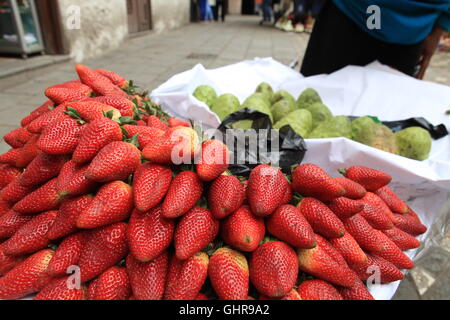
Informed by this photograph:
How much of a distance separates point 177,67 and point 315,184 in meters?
5.40

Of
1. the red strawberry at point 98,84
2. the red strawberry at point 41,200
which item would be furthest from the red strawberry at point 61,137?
the red strawberry at point 98,84

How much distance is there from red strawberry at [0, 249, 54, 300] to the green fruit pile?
1.36 m

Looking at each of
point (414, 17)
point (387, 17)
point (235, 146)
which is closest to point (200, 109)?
point (235, 146)

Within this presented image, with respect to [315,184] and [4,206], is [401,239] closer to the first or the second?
[315,184]

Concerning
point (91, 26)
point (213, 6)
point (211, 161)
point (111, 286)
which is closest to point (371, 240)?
point (211, 161)

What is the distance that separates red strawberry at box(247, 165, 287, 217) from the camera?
3.15ft

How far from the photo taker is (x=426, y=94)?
2439 mm

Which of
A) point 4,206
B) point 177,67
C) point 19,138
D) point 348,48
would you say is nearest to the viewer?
point 4,206

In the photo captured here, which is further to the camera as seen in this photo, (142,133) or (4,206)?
(4,206)

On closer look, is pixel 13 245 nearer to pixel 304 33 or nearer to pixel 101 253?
pixel 101 253

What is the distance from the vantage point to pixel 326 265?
37.8 inches

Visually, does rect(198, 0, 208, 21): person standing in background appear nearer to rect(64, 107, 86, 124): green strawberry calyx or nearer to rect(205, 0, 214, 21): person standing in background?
rect(205, 0, 214, 21): person standing in background

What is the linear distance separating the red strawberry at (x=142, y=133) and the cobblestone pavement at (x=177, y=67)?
1.93 m

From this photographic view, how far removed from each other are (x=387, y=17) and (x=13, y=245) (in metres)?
3.13
